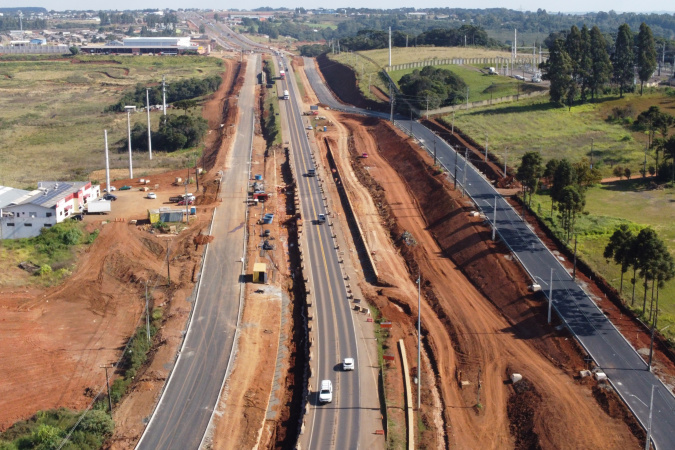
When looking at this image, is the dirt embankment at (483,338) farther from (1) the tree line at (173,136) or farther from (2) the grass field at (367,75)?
(2) the grass field at (367,75)

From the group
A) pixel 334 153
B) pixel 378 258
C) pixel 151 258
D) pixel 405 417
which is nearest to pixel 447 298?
pixel 378 258

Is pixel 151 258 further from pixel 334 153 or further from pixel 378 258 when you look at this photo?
pixel 334 153

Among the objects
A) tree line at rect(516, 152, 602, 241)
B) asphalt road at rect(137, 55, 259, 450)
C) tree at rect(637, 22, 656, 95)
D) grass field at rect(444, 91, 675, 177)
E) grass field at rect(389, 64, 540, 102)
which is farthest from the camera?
grass field at rect(389, 64, 540, 102)

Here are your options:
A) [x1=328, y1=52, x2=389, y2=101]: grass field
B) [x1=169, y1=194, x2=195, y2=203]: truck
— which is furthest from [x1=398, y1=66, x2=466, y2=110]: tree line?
[x1=169, y1=194, x2=195, y2=203]: truck

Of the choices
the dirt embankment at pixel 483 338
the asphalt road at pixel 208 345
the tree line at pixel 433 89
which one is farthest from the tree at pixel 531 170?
the tree line at pixel 433 89

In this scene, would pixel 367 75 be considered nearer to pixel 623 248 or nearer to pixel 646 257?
pixel 623 248

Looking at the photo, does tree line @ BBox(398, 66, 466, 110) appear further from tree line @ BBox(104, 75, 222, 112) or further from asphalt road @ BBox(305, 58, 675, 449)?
tree line @ BBox(104, 75, 222, 112)
